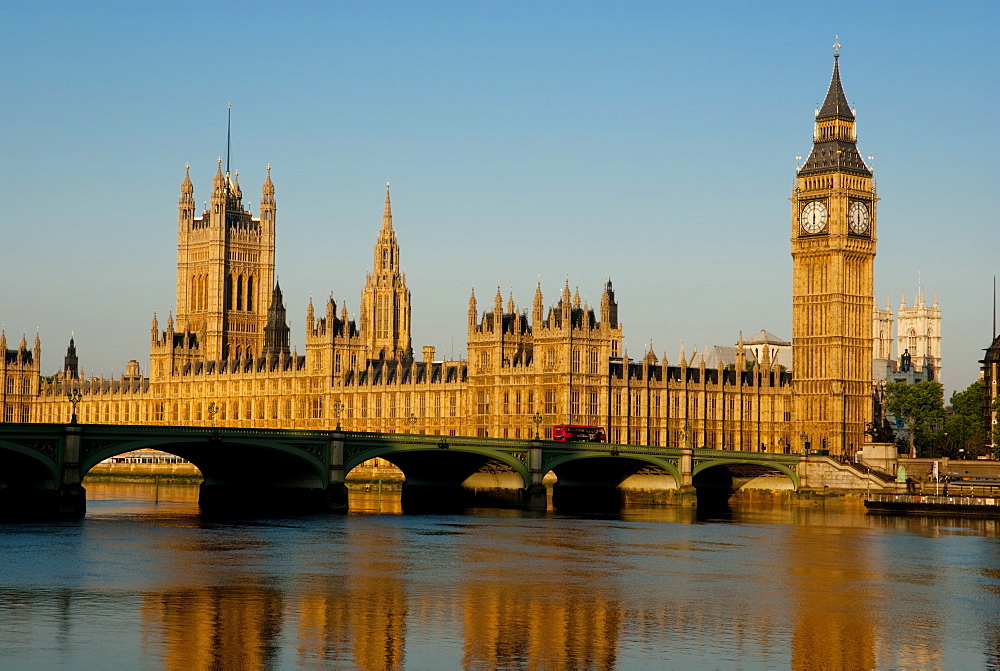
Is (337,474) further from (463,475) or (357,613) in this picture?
(357,613)

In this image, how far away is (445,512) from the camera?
10281 cm

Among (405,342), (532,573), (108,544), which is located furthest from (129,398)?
(532,573)

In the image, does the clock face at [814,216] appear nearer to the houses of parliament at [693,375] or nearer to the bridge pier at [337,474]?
the houses of parliament at [693,375]

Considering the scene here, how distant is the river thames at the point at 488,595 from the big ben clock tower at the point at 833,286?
51.6 m

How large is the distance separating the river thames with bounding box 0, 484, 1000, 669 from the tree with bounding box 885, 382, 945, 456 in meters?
66.7

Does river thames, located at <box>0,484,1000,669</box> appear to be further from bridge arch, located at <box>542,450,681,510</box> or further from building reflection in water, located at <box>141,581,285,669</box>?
bridge arch, located at <box>542,450,681,510</box>

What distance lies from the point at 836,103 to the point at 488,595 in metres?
97.5

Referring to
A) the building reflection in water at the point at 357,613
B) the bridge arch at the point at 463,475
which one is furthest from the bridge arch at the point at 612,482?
the building reflection in water at the point at 357,613

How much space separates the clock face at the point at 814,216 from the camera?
464ft

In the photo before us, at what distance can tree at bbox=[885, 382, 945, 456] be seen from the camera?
156m

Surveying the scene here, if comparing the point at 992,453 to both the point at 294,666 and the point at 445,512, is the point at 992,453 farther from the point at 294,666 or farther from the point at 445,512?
the point at 294,666

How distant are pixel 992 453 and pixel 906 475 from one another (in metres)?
20.6

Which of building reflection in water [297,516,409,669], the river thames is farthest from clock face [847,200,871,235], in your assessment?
building reflection in water [297,516,409,669]

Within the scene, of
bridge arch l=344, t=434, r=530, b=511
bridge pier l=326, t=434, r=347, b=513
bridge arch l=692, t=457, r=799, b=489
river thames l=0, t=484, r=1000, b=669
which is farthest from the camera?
bridge arch l=692, t=457, r=799, b=489
